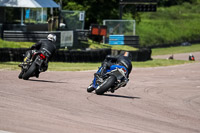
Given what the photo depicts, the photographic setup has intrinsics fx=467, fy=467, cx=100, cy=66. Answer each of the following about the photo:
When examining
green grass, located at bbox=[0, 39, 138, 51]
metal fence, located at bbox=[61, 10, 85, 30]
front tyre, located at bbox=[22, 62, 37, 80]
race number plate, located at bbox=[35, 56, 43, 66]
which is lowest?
green grass, located at bbox=[0, 39, 138, 51]

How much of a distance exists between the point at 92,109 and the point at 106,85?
2022mm

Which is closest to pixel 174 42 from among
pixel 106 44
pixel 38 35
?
pixel 106 44

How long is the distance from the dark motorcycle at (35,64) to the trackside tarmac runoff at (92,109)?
0.36 meters

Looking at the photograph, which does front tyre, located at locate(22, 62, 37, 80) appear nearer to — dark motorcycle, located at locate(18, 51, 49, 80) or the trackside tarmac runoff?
dark motorcycle, located at locate(18, 51, 49, 80)

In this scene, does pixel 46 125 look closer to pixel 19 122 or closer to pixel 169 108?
pixel 19 122

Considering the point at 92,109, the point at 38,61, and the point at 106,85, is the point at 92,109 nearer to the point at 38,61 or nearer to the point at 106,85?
the point at 106,85

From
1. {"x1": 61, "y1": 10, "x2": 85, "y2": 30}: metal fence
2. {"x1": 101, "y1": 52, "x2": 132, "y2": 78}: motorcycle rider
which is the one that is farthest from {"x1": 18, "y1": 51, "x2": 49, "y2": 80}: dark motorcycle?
{"x1": 61, "y1": 10, "x2": 85, "y2": 30}: metal fence

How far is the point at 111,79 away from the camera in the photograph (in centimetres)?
1055

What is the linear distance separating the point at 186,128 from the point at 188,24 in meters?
57.4

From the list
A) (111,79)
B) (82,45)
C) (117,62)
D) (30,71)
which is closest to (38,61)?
(30,71)

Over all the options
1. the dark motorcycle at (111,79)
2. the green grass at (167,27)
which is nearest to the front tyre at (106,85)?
the dark motorcycle at (111,79)

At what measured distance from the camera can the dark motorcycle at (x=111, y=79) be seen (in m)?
10.6

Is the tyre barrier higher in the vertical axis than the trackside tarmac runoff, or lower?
lower

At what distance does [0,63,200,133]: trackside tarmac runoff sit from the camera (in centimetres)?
677
